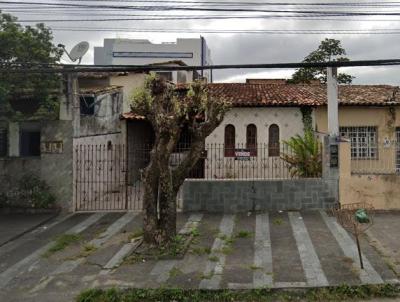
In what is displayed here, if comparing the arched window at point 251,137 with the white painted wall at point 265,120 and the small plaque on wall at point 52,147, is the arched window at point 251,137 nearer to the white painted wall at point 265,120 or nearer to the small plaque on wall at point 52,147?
the white painted wall at point 265,120

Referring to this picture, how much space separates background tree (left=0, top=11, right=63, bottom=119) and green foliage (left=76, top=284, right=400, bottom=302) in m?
7.64

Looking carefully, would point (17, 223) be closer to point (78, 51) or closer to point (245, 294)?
point (78, 51)

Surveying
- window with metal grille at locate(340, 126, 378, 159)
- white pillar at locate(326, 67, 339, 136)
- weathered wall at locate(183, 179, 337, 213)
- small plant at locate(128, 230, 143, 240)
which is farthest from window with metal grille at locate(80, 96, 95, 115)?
window with metal grille at locate(340, 126, 378, 159)

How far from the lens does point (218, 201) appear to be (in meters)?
12.2

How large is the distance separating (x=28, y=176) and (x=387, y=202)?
10.2 metres

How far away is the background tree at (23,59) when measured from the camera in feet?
39.7

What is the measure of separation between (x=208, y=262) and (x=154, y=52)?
1800 inches

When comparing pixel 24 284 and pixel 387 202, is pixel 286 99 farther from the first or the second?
pixel 24 284

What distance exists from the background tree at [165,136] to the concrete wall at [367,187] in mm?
4966

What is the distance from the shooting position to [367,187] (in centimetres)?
1209

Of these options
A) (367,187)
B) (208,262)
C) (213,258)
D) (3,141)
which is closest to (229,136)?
(367,187)

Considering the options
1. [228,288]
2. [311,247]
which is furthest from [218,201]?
[228,288]

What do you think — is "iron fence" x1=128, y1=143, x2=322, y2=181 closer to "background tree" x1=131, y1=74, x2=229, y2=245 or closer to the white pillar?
the white pillar

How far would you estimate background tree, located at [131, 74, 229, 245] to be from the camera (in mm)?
8430
